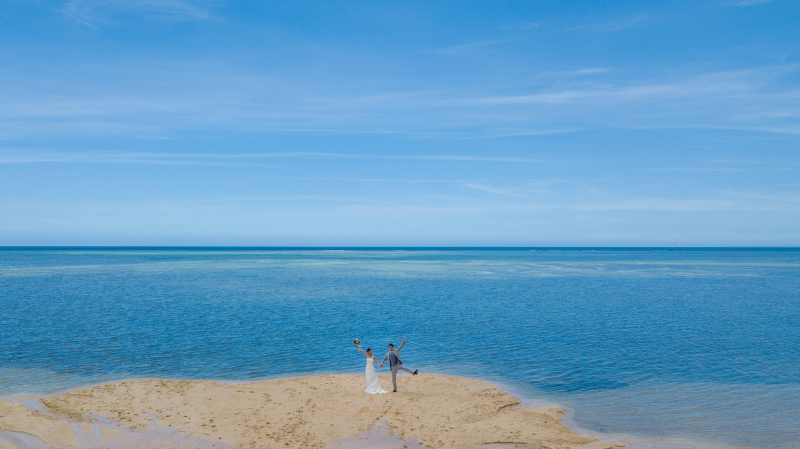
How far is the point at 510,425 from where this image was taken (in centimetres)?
1777

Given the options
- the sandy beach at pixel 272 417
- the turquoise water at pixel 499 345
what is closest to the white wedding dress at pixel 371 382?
the sandy beach at pixel 272 417

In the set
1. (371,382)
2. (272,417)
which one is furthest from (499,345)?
(272,417)

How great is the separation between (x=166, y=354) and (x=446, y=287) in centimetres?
4934

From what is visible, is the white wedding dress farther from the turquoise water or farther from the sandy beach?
the turquoise water

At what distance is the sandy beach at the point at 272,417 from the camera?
16266 millimetres

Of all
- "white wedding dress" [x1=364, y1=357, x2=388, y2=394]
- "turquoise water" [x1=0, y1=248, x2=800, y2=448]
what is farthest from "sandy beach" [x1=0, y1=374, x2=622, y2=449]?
"turquoise water" [x1=0, y1=248, x2=800, y2=448]

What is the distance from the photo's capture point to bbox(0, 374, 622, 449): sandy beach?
53.4ft

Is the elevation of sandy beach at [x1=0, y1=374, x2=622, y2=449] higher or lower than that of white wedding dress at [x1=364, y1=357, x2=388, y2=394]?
lower

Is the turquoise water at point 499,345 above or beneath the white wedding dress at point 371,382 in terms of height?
beneath

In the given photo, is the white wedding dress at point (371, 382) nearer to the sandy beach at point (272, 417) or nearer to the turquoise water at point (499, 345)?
the sandy beach at point (272, 417)

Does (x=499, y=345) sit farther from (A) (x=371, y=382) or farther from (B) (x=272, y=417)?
(B) (x=272, y=417)

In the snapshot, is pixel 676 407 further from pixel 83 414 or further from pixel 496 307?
pixel 496 307

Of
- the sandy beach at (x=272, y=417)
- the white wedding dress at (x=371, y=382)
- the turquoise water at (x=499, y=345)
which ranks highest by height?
the white wedding dress at (x=371, y=382)

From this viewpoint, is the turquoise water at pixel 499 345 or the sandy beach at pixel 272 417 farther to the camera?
the turquoise water at pixel 499 345
